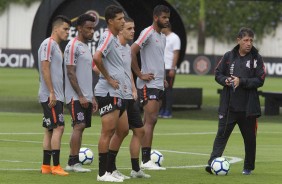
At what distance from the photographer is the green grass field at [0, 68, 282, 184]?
13820 millimetres

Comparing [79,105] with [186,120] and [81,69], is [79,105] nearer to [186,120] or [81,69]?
[81,69]

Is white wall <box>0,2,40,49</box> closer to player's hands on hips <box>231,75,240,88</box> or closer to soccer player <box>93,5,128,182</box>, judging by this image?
player's hands on hips <box>231,75,240,88</box>

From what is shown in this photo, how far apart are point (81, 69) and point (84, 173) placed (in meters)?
1.47

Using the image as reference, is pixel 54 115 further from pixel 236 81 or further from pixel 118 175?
pixel 236 81

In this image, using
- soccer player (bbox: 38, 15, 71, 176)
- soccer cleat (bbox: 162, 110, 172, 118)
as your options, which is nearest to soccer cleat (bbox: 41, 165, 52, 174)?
soccer player (bbox: 38, 15, 71, 176)

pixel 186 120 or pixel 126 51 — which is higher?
pixel 126 51

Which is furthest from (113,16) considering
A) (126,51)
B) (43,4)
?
(43,4)

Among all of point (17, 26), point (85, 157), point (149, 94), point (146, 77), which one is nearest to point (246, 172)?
point (149, 94)

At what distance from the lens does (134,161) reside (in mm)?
14000

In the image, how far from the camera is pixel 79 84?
14680 mm

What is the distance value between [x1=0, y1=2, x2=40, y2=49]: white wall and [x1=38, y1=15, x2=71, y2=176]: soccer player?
52482 mm

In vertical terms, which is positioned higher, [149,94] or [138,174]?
[149,94]

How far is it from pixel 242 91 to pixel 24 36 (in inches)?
2101

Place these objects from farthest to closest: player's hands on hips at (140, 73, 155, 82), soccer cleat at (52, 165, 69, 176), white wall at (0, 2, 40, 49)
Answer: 1. white wall at (0, 2, 40, 49)
2. player's hands on hips at (140, 73, 155, 82)
3. soccer cleat at (52, 165, 69, 176)
